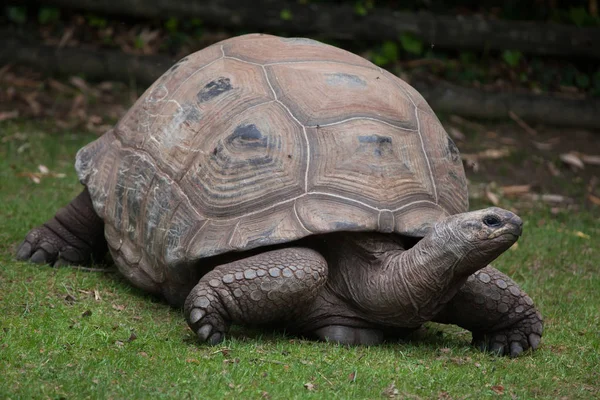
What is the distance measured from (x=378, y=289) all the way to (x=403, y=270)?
18 centimetres

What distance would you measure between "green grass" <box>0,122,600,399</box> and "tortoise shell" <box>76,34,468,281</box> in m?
0.38

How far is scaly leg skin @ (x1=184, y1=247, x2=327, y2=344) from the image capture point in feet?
14.4

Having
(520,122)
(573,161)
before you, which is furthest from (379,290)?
(520,122)

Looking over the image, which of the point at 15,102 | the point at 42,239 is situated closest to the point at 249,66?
the point at 42,239

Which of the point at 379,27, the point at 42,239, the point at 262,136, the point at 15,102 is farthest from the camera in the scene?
the point at 379,27

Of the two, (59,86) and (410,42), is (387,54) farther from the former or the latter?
(59,86)

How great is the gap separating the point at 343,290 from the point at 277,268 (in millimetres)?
477

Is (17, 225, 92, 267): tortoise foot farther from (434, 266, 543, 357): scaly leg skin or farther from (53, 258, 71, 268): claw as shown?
(434, 266, 543, 357): scaly leg skin

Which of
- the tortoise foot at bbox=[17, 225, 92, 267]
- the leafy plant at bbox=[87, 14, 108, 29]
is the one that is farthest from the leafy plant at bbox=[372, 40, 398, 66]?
the tortoise foot at bbox=[17, 225, 92, 267]

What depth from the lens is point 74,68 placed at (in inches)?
404

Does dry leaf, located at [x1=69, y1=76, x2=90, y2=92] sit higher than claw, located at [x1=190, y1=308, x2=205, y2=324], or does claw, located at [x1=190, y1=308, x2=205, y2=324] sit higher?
claw, located at [x1=190, y1=308, x2=205, y2=324]

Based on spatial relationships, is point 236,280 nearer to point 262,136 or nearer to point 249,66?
point 262,136

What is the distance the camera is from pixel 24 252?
225 inches

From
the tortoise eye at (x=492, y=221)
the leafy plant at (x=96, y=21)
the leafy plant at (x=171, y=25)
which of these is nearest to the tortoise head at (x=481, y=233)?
the tortoise eye at (x=492, y=221)
